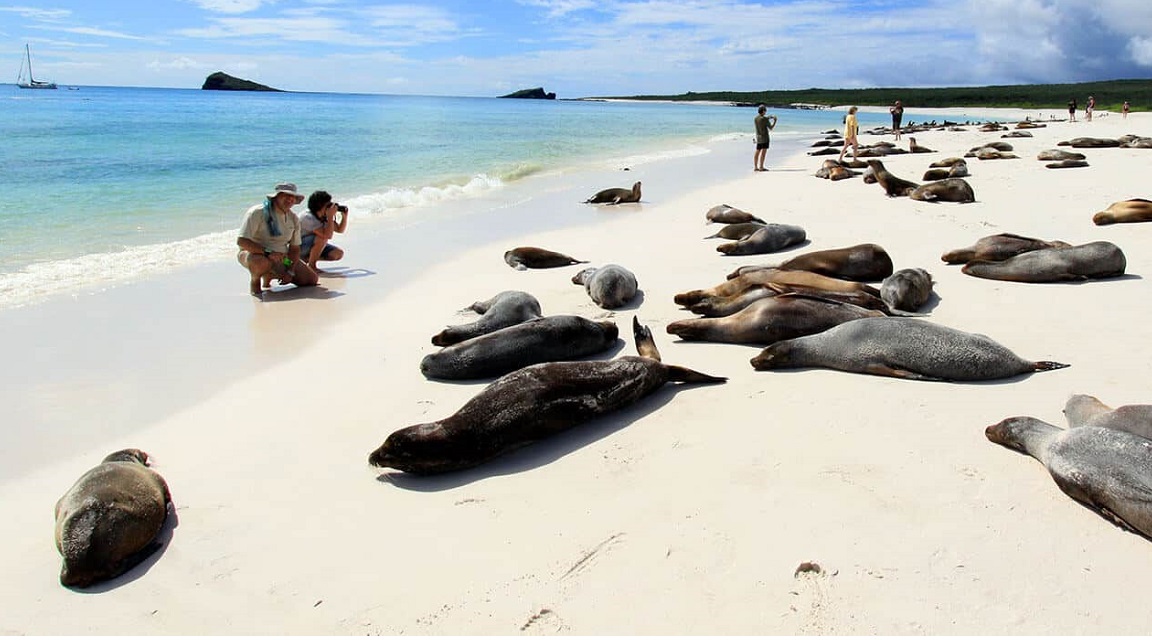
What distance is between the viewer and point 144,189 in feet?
46.5

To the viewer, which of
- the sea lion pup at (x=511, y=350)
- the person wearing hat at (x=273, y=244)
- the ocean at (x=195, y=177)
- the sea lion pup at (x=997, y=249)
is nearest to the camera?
the sea lion pup at (x=511, y=350)

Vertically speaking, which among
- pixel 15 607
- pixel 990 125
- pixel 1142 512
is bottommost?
pixel 15 607

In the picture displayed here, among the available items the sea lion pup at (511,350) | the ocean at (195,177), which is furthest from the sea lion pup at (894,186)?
the sea lion pup at (511,350)

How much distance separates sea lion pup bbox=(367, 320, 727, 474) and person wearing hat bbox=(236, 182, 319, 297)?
4165 mm

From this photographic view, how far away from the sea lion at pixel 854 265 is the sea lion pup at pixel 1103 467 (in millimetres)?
3461

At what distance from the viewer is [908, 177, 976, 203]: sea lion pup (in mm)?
11109

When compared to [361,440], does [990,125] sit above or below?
above

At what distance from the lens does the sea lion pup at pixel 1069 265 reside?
6.26m

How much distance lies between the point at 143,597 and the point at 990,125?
3535 cm

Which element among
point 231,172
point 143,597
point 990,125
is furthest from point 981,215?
point 990,125

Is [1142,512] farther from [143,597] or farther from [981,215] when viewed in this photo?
[981,215]

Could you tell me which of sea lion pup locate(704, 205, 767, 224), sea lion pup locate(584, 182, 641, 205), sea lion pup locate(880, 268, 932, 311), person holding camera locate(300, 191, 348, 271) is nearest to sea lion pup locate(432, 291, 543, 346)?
sea lion pup locate(880, 268, 932, 311)

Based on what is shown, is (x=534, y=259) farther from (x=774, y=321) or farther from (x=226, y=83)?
(x=226, y=83)

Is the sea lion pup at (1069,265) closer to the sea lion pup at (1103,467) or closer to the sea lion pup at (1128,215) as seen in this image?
the sea lion pup at (1128,215)
